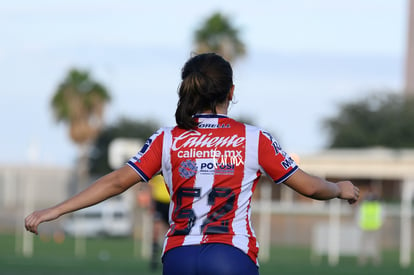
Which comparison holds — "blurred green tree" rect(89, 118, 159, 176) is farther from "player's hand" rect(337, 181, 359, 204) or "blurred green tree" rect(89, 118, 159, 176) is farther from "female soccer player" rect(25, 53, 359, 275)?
"female soccer player" rect(25, 53, 359, 275)

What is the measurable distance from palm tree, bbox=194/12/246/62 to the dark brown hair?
2033 inches

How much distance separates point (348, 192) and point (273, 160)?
0.53 meters

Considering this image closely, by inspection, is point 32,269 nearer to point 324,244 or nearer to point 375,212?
point 375,212

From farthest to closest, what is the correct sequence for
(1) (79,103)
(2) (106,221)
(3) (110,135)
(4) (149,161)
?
(3) (110,135) < (1) (79,103) < (2) (106,221) < (4) (149,161)

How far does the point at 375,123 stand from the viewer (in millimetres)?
79125

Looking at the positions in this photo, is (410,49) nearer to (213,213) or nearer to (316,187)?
(316,187)

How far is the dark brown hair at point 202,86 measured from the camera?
496 centimetres

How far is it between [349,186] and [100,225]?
40.5 m

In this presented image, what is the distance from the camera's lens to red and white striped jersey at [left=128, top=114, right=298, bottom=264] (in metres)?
4.85

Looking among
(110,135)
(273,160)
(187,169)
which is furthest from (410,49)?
(187,169)

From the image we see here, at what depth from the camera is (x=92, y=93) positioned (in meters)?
62.5

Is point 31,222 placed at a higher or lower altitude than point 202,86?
lower

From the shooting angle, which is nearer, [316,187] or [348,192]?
[316,187]

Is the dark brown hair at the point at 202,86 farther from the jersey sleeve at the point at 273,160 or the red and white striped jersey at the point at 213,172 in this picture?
the jersey sleeve at the point at 273,160
